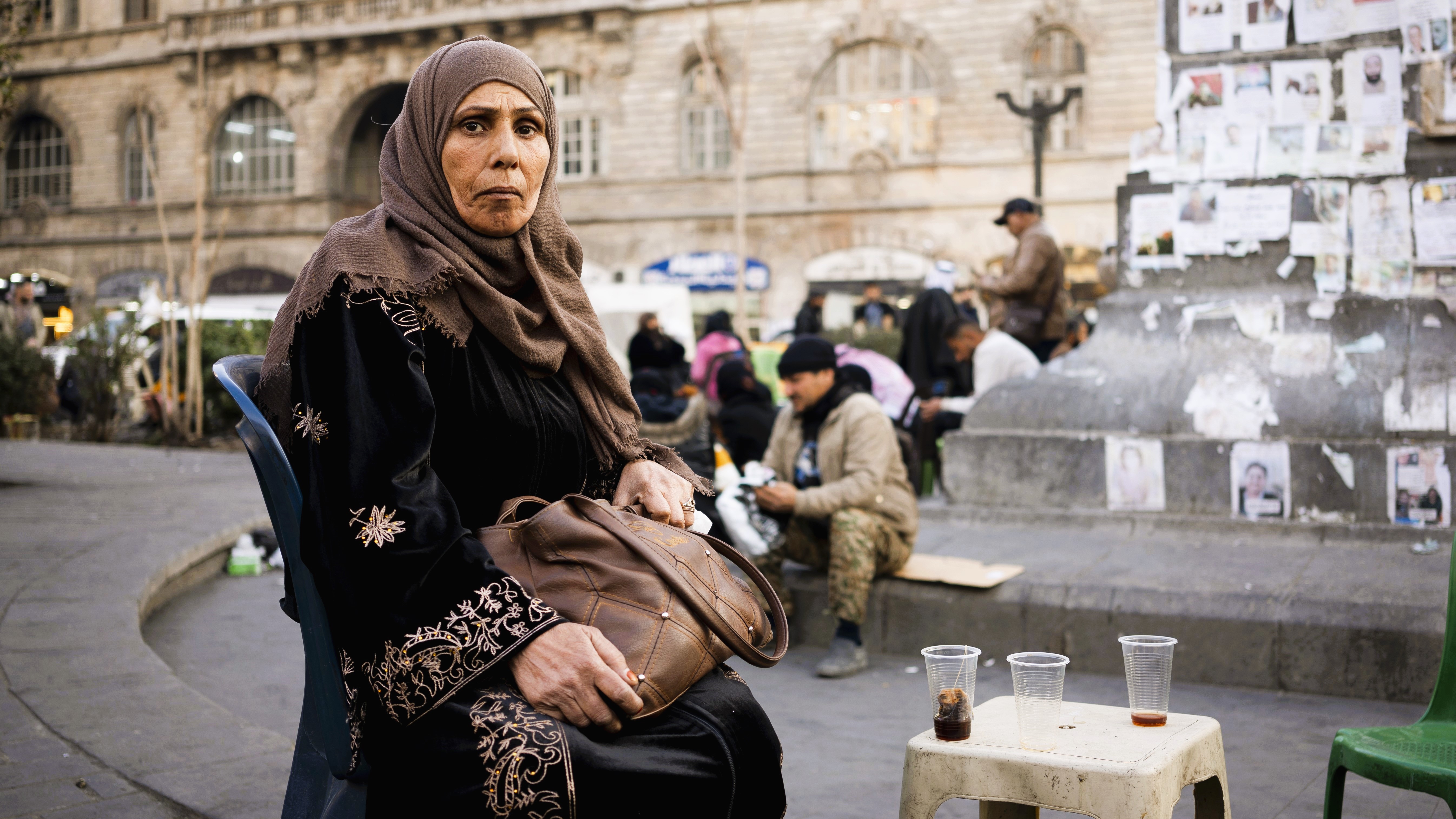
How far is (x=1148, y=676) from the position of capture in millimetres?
2520

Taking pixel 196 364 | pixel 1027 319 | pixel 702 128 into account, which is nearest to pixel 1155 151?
pixel 1027 319

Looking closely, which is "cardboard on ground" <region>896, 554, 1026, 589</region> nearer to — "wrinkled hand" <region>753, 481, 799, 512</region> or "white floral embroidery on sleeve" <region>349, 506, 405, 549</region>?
"wrinkled hand" <region>753, 481, 799, 512</region>

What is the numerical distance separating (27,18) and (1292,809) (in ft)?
31.4

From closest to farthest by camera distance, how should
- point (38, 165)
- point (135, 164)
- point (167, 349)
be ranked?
1. point (167, 349)
2. point (135, 164)
3. point (38, 165)

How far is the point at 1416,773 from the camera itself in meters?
2.54

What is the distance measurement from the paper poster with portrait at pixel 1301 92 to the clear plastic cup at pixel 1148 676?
4845 mm

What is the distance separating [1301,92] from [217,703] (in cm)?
581

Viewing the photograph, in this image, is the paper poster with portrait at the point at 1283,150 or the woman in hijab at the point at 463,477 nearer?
the woman in hijab at the point at 463,477

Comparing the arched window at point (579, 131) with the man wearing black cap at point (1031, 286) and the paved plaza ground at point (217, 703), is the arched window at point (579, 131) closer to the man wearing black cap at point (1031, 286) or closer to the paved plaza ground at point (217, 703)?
the man wearing black cap at point (1031, 286)

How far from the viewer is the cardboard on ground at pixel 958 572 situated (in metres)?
5.41

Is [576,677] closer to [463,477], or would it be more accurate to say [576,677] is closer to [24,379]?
[463,477]

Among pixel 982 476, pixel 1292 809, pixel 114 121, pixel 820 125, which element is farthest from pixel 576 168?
pixel 1292 809

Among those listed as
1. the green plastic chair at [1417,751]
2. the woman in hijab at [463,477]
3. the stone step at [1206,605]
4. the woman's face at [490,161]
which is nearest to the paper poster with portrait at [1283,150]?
the stone step at [1206,605]

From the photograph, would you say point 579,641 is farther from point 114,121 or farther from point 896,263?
Result: point 114,121
